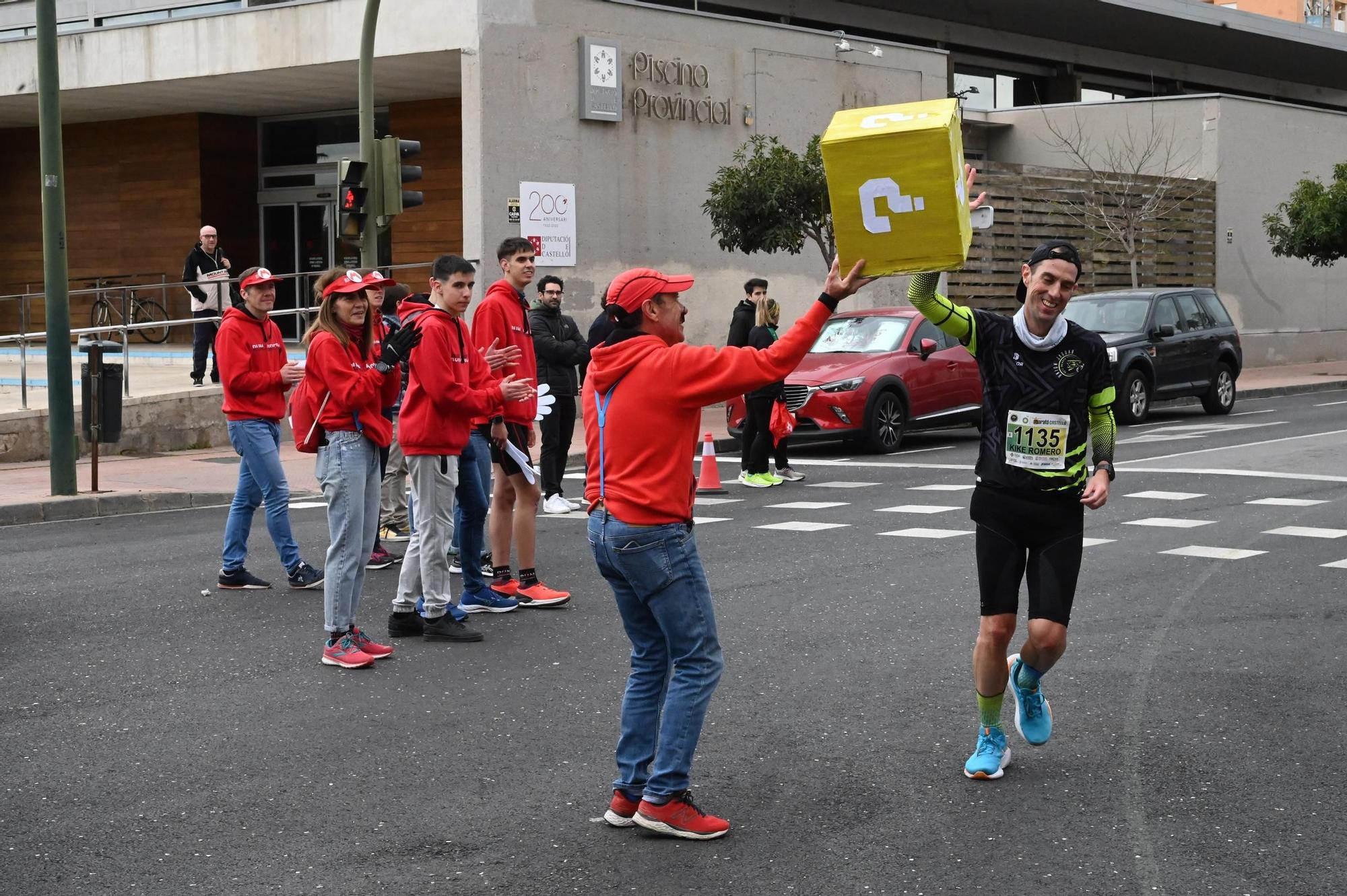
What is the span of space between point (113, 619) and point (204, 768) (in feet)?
10.5

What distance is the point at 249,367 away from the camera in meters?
9.59

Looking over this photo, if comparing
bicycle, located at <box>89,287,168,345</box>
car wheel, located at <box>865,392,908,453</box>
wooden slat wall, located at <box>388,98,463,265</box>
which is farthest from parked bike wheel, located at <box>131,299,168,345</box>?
car wheel, located at <box>865,392,908,453</box>

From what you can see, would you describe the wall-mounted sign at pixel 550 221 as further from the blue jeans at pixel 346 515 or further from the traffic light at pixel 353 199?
the blue jeans at pixel 346 515

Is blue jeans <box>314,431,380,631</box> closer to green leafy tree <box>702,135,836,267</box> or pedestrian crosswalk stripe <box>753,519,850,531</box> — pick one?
pedestrian crosswalk stripe <box>753,519,850,531</box>

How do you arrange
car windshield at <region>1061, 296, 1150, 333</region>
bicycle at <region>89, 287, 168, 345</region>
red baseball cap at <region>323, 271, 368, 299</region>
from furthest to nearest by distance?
1. bicycle at <region>89, 287, 168, 345</region>
2. car windshield at <region>1061, 296, 1150, 333</region>
3. red baseball cap at <region>323, 271, 368, 299</region>

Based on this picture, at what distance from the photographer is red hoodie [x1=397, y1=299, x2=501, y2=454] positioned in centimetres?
782

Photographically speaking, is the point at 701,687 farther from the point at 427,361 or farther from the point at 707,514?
the point at 707,514

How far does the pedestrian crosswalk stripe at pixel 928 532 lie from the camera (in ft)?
37.9

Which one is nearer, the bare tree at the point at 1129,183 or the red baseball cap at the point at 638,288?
the red baseball cap at the point at 638,288

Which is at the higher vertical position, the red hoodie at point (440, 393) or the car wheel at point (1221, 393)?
the red hoodie at point (440, 393)

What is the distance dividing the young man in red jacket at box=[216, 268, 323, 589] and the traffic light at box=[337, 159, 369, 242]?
5.73m

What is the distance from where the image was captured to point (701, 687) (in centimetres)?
501

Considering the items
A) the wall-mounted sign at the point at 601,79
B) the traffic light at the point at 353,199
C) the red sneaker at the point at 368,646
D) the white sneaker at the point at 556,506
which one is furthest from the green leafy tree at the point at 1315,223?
the red sneaker at the point at 368,646

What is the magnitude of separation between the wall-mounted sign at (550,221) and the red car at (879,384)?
5.07 metres
